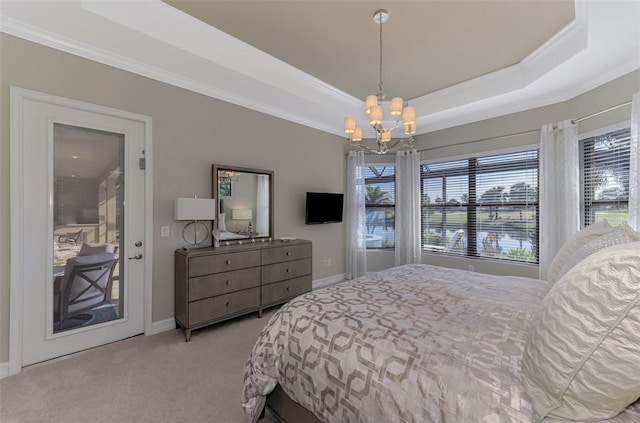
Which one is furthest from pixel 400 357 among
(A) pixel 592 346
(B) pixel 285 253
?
(B) pixel 285 253

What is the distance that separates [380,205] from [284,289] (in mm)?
2681

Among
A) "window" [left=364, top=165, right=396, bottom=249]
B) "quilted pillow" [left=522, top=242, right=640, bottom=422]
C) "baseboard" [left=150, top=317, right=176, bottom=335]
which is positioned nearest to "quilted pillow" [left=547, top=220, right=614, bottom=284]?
"quilted pillow" [left=522, top=242, right=640, bottom=422]

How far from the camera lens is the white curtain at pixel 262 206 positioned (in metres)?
3.86

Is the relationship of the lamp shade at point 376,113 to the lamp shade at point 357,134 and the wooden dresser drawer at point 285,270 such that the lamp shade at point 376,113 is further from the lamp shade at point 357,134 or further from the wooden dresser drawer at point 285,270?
the wooden dresser drawer at point 285,270

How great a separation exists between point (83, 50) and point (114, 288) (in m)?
2.28

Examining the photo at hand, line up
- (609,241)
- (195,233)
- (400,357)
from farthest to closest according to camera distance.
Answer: (195,233), (609,241), (400,357)

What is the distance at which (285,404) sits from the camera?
1.56 m

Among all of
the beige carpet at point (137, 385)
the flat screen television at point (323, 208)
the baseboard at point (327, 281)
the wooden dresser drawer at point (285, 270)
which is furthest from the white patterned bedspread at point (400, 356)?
the baseboard at point (327, 281)

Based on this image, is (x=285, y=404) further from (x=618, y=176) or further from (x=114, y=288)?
(x=618, y=176)

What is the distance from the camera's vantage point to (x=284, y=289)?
144 inches

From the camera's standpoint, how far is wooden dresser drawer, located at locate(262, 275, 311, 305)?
11.3 ft

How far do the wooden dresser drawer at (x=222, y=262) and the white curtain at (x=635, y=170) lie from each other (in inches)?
148

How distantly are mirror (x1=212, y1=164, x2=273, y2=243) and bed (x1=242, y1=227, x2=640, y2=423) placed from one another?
203cm

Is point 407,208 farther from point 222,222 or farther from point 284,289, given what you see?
point 222,222
